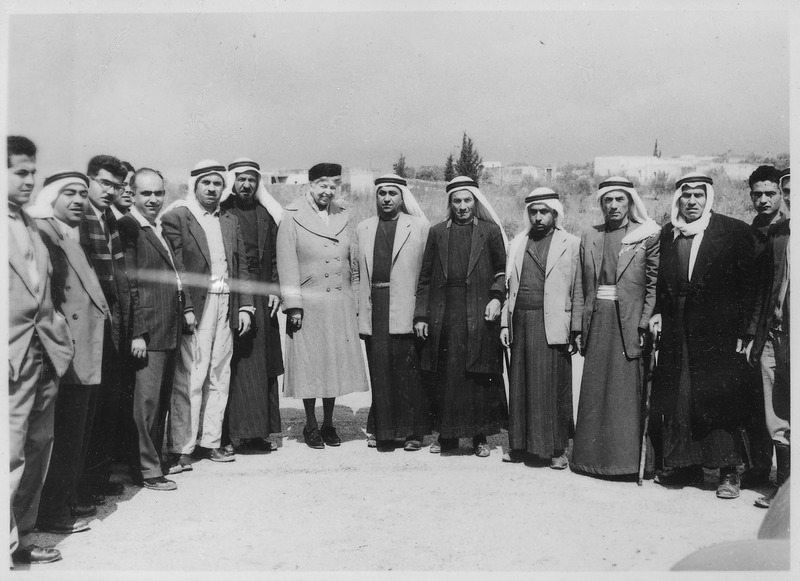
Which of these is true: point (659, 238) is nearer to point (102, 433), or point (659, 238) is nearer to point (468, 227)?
point (468, 227)

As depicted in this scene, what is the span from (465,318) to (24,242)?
3.02 m

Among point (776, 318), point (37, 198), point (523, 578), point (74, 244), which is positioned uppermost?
point (37, 198)

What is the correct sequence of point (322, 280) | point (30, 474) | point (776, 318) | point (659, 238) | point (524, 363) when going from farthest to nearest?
point (322, 280)
point (524, 363)
point (659, 238)
point (776, 318)
point (30, 474)

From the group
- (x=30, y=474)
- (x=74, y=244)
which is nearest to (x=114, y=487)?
(x=30, y=474)

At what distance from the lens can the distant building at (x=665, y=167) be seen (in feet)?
41.7

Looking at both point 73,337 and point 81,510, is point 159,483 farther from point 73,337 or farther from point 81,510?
point 73,337

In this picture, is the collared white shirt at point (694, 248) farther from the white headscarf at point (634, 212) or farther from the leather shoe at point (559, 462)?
the leather shoe at point (559, 462)

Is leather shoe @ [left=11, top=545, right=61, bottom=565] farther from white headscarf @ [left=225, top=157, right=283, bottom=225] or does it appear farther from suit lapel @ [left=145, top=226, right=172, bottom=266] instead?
white headscarf @ [left=225, top=157, right=283, bottom=225]

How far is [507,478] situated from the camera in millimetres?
4996

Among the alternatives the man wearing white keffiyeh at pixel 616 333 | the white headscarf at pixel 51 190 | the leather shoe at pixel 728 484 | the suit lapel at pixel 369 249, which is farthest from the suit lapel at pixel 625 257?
the white headscarf at pixel 51 190

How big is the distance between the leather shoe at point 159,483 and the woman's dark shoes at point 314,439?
1.21 meters

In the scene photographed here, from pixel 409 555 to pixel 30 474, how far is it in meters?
1.96

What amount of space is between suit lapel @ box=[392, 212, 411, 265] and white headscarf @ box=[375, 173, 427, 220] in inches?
5.0

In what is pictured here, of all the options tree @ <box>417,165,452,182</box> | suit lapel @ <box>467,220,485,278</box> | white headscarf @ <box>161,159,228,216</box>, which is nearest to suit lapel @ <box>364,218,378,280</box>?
suit lapel @ <box>467,220,485,278</box>
